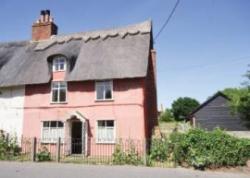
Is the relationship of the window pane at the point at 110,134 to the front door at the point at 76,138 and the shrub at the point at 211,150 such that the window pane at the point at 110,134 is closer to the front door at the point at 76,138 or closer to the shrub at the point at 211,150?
the front door at the point at 76,138

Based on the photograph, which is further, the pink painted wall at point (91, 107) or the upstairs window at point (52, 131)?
the upstairs window at point (52, 131)

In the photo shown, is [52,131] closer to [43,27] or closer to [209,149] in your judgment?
[43,27]

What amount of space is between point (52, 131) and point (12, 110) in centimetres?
400

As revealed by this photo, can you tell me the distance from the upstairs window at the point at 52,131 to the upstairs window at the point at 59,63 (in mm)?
4173

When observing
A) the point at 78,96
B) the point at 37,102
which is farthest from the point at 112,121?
the point at 37,102

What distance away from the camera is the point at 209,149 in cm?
1697

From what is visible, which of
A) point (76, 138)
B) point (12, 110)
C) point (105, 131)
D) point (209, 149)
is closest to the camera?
point (209, 149)

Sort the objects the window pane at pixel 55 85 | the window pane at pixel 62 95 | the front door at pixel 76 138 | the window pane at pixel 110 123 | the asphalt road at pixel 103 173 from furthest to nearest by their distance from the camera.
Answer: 1. the window pane at pixel 55 85
2. the window pane at pixel 62 95
3. the front door at pixel 76 138
4. the window pane at pixel 110 123
5. the asphalt road at pixel 103 173

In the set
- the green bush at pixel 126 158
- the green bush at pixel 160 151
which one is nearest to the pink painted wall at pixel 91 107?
the green bush at pixel 160 151

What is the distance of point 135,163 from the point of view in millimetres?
17609

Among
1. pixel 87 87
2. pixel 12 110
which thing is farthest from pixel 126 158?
pixel 12 110

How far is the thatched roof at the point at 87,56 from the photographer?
22828 millimetres

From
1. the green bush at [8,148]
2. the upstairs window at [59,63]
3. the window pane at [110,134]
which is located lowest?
the green bush at [8,148]

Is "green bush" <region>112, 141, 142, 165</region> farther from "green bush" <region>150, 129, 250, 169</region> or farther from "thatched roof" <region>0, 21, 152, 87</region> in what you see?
"thatched roof" <region>0, 21, 152, 87</region>
